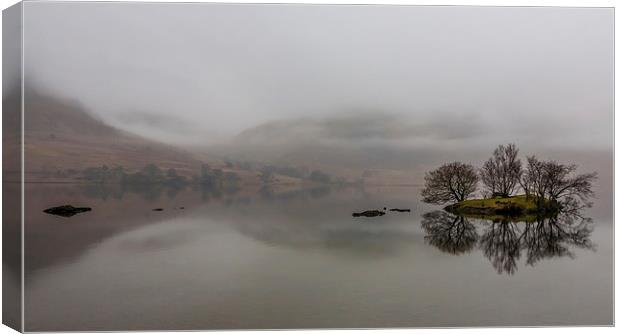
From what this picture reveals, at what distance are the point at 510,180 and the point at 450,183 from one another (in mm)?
642

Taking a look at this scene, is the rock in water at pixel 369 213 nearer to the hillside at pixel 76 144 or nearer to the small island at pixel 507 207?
the small island at pixel 507 207

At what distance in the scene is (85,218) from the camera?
6133mm

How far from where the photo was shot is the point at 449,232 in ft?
20.9

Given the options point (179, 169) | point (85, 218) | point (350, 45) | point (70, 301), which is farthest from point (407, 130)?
point (70, 301)

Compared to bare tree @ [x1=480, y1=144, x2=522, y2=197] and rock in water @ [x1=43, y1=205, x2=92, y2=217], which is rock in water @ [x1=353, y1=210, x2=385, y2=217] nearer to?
bare tree @ [x1=480, y1=144, x2=522, y2=197]

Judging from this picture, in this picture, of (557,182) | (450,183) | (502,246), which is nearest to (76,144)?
(450,183)

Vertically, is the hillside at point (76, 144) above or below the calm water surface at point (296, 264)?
above

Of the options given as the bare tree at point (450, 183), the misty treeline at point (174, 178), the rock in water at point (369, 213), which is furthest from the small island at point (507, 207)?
the misty treeline at point (174, 178)

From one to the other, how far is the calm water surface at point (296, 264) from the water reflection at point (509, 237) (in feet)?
0.04

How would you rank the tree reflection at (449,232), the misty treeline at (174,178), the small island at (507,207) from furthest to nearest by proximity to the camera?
the small island at (507,207), the tree reflection at (449,232), the misty treeline at (174,178)

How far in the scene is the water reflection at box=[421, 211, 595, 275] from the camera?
6.36 meters

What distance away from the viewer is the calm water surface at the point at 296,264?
238 inches

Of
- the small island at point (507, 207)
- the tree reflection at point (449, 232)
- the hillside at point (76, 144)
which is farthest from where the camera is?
the small island at point (507, 207)

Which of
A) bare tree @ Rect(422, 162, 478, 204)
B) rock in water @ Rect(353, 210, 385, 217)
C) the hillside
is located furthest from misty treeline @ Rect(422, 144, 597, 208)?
the hillside
